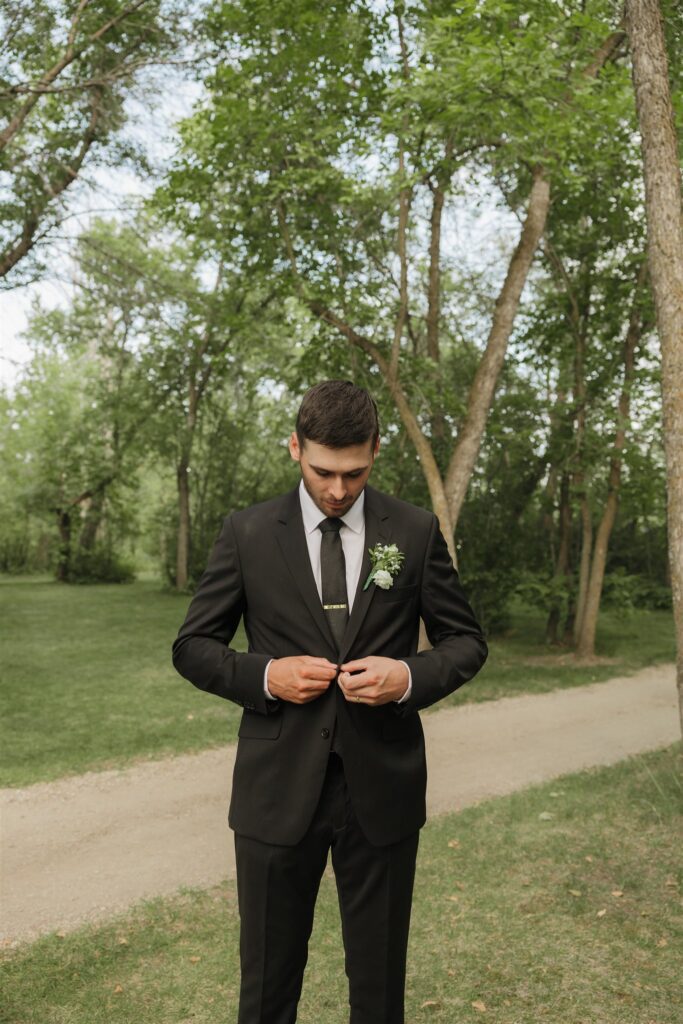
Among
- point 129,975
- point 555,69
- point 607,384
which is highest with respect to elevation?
point 555,69

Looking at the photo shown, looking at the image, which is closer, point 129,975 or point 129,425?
point 129,975

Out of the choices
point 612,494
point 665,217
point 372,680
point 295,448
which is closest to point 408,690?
point 372,680

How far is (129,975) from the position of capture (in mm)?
4590

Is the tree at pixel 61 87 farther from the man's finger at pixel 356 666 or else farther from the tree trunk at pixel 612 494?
the man's finger at pixel 356 666

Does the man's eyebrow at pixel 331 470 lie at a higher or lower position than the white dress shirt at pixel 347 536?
higher

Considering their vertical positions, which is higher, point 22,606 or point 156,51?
point 156,51

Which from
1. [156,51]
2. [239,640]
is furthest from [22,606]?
[156,51]

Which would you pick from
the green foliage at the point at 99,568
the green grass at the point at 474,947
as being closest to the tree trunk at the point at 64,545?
the green foliage at the point at 99,568

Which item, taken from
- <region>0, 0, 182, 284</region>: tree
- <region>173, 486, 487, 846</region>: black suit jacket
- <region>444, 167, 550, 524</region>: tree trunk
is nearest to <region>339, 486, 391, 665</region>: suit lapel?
<region>173, 486, 487, 846</region>: black suit jacket

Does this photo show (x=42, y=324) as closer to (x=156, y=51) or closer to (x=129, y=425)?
(x=129, y=425)

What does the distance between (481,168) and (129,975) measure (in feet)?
40.6

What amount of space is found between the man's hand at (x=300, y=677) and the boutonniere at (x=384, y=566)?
0.90 ft

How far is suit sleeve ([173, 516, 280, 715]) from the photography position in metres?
2.51

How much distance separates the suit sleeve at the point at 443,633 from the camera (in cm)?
254
